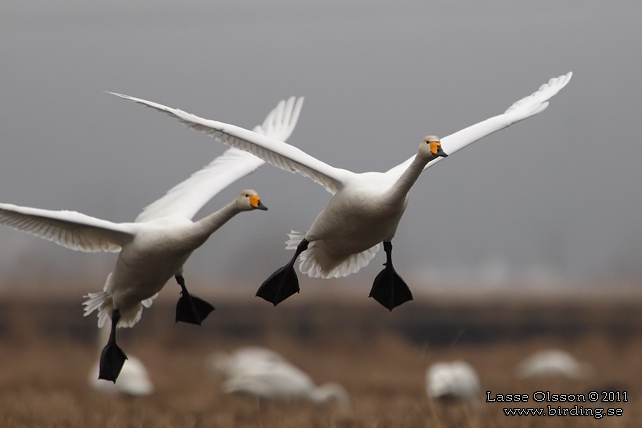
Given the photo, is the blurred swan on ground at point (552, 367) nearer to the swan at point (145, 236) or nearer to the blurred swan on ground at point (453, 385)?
the blurred swan on ground at point (453, 385)

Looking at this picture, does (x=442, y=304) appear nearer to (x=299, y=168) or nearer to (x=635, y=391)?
(x=635, y=391)

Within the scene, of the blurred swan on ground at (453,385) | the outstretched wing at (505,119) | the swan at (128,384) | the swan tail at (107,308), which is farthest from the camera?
the swan at (128,384)

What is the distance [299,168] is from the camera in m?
5.94

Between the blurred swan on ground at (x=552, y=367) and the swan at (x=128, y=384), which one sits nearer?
the swan at (x=128, y=384)

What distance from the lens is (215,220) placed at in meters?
5.66

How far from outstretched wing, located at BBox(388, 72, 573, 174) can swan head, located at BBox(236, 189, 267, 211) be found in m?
0.99

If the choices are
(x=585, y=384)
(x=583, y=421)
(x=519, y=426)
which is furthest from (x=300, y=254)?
(x=585, y=384)

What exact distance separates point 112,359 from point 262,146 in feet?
6.83

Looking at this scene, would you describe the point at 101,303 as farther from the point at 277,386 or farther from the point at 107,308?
the point at 277,386

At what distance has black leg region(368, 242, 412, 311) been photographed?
6.61 metres

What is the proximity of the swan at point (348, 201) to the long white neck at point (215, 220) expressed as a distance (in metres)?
0.43

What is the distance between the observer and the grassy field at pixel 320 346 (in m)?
11.6

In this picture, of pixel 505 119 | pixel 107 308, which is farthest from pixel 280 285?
pixel 505 119

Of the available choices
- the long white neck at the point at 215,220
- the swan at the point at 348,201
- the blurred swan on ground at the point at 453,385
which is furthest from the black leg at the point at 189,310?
the blurred swan on ground at the point at 453,385
